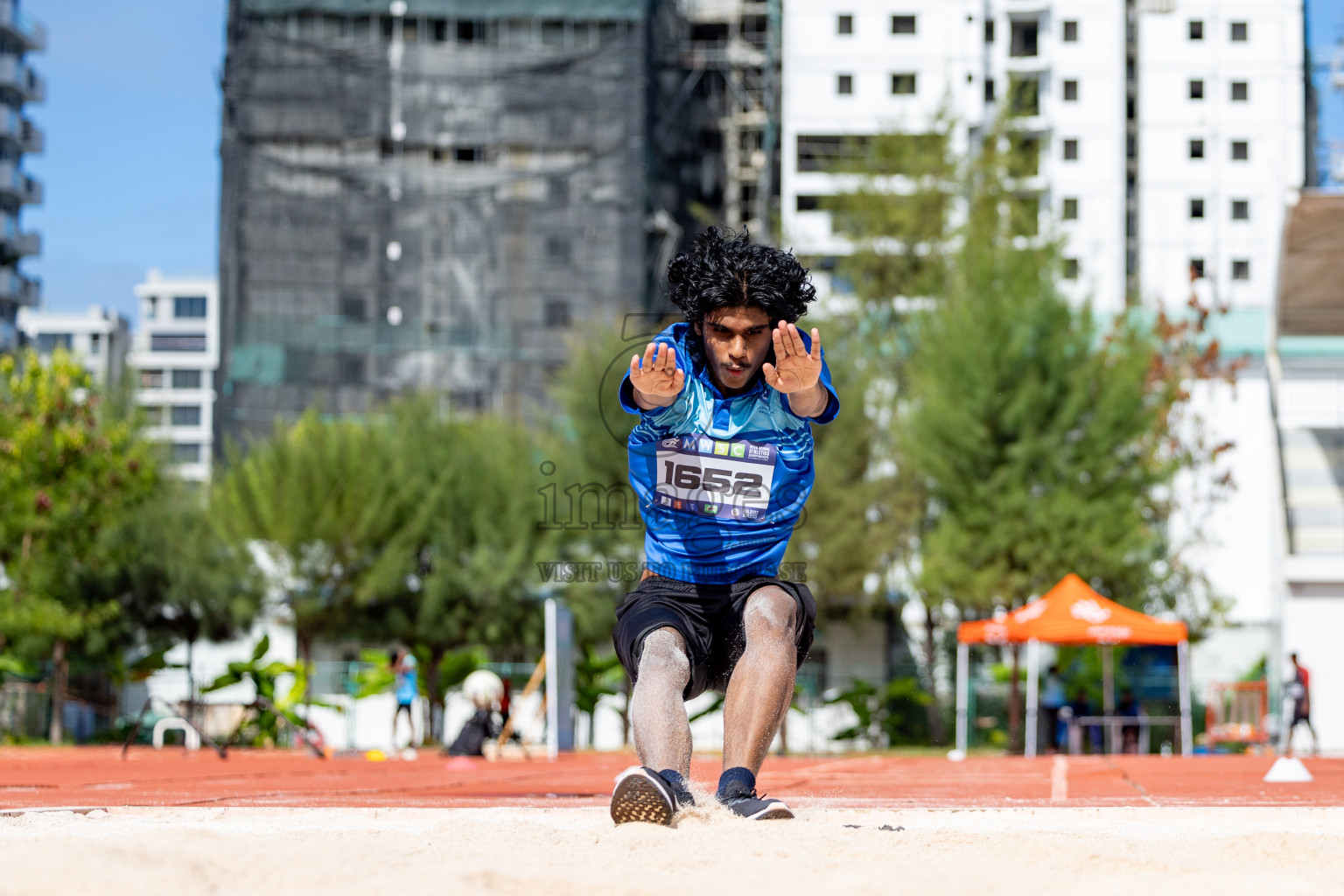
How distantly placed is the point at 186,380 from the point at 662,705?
120890mm

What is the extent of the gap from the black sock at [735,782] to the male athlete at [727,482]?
0.03 m

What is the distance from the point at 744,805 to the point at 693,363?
55.7 inches

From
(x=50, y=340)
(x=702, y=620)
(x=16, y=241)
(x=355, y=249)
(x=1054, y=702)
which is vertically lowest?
(x=1054, y=702)

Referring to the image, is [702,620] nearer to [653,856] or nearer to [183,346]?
[653,856]

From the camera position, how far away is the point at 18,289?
3036 inches

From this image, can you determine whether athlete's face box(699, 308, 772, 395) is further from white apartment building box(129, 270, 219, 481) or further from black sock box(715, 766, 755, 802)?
white apartment building box(129, 270, 219, 481)

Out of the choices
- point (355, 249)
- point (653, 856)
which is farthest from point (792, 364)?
point (355, 249)

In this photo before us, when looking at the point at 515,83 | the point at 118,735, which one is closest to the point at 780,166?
the point at 515,83

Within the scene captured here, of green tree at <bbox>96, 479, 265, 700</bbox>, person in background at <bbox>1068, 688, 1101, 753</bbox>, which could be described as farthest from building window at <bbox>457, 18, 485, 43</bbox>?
person in background at <bbox>1068, 688, 1101, 753</bbox>

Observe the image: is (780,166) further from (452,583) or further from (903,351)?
(452,583)

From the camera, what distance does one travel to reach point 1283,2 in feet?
229

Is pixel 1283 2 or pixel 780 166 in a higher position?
pixel 1283 2

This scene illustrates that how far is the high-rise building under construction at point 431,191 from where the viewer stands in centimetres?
5447

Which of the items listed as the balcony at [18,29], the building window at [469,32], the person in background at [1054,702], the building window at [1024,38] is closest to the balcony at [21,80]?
the balcony at [18,29]
